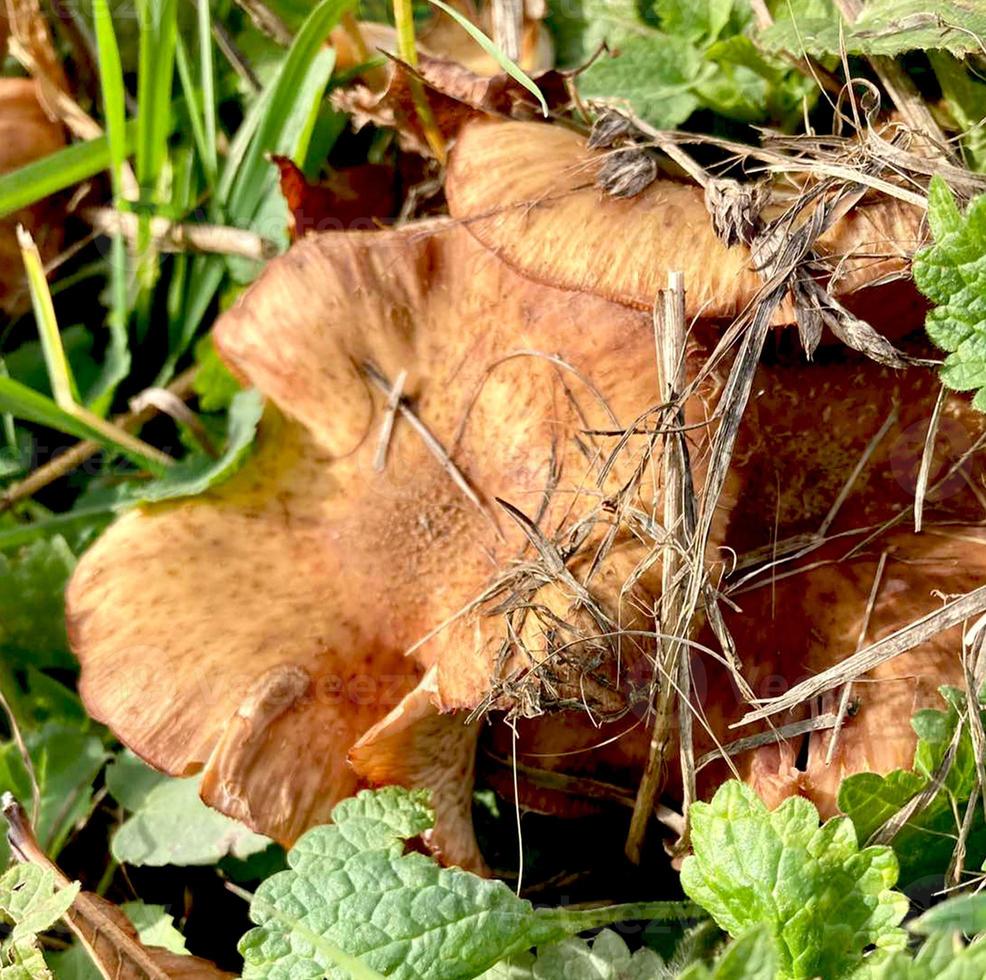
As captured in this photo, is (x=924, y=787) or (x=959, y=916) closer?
(x=959, y=916)

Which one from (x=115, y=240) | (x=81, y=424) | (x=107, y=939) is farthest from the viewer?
(x=115, y=240)

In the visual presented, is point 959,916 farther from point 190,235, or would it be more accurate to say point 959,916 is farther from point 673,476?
point 190,235

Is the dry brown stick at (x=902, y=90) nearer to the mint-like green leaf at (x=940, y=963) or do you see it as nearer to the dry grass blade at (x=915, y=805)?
the dry grass blade at (x=915, y=805)

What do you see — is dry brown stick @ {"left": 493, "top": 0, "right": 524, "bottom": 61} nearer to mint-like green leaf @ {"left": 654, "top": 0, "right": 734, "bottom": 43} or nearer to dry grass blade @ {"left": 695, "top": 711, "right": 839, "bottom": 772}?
mint-like green leaf @ {"left": 654, "top": 0, "right": 734, "bottom": 43}

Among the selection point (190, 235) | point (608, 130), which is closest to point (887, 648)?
point (608, 130)

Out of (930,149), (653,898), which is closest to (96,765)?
(653,898)

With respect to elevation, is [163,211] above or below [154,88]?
below
